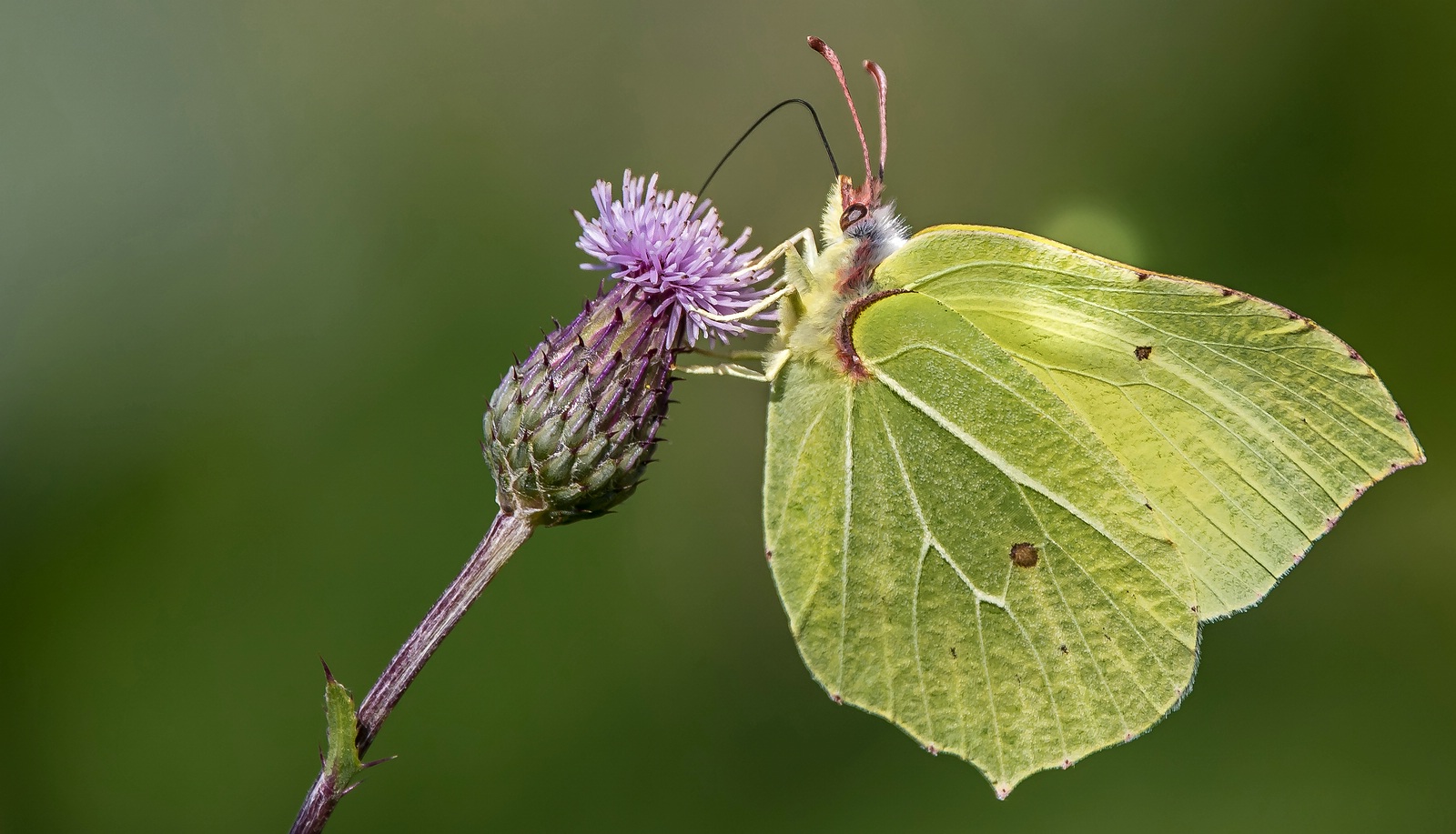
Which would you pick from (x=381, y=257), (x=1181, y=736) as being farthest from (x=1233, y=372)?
(x=381, y=257)

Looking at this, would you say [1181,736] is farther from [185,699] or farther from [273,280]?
[273,280]

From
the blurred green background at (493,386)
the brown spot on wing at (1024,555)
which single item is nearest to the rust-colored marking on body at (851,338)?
the brown spot on wing at (1024,555)

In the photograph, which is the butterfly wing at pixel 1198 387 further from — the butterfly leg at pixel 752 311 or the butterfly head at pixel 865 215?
the butterfly leg at pixel 752 311

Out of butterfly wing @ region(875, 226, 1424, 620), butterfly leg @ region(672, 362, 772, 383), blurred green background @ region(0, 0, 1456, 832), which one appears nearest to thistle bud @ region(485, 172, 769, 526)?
butterfly leg @ region(672, 362, 772, 383)

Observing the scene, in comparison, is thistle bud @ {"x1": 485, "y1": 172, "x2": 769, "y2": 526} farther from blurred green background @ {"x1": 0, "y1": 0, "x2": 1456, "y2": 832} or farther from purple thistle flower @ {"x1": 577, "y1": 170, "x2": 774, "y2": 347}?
blurred green background @ {"x1": 0, "y1": 0, "x2": 1456, "y2": 832}

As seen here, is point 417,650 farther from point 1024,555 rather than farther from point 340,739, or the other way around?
point 1024,555
